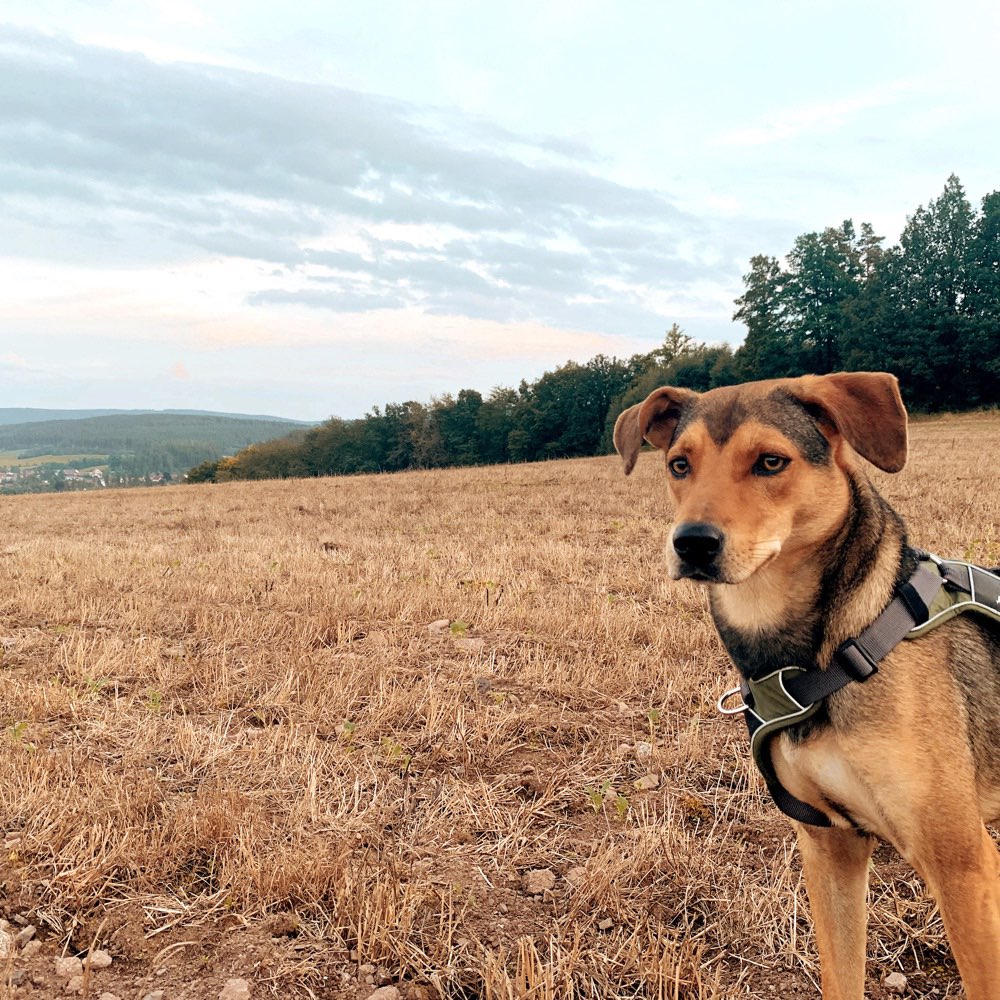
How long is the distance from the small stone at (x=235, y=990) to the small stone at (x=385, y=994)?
51 cm

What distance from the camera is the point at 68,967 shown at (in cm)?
309

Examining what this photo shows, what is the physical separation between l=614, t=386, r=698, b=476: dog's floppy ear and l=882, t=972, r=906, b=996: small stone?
2.55 meters

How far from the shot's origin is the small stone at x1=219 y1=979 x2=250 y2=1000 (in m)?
2.96

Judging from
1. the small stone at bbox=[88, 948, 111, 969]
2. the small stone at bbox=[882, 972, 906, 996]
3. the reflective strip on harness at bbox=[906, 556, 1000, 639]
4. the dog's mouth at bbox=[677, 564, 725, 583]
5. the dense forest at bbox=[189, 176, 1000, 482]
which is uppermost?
the dense forest at bbox=[189, 176, 1000, 482]

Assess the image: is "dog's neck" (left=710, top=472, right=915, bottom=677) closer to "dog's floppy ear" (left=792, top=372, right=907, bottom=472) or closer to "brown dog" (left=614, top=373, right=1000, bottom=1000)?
"brown dog" (left=614, top=373, right=1000, bottom=1000)

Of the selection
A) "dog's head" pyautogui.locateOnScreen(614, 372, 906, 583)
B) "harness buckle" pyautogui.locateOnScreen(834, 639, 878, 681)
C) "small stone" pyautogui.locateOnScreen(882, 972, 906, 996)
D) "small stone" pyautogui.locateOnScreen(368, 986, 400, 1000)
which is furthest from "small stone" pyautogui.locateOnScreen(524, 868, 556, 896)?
"harness buckle" pyautogui.locateOnScreen(834, 639, 878, 681)

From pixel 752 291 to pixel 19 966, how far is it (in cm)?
7270

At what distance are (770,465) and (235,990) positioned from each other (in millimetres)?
3146

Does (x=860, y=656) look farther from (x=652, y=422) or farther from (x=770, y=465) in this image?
(x=652, y=422)

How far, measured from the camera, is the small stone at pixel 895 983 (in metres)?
3.08

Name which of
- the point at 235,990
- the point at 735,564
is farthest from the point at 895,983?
the point at 235,990

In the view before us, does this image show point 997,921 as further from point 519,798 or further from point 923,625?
point 519,798

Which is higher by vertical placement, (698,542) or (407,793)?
(698,542)

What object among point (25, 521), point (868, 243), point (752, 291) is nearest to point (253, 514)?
point (25, 521)
